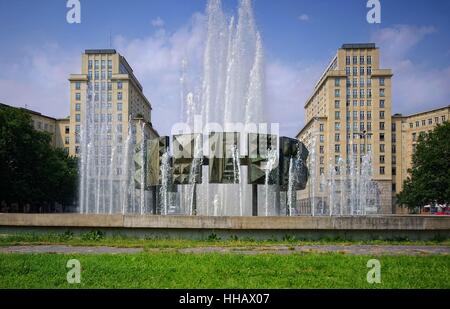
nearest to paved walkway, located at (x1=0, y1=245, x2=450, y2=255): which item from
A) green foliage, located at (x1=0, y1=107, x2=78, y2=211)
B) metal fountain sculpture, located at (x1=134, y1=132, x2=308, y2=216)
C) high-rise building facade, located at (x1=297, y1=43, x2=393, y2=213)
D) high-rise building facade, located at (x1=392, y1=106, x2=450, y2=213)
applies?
metal fountain sculpture, located at (x1=134, y1=132, x2=308, y2=216)

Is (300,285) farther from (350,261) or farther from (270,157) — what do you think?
(270,157)

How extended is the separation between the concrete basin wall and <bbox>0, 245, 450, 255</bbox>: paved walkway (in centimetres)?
146

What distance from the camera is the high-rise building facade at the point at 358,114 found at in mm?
86125

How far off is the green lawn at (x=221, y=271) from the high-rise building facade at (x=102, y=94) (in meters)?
80.2

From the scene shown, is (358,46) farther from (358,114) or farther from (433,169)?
(433,169)

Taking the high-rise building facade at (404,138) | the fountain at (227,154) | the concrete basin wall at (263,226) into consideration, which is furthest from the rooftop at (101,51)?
the concrete basin wall at (263,226)

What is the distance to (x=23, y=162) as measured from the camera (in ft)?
150

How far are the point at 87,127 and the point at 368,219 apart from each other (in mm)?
79345

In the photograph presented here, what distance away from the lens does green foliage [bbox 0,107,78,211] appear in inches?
1698

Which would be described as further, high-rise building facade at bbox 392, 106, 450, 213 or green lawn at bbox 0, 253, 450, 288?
high-rise building facade at bbox 392, 106, 450, 213

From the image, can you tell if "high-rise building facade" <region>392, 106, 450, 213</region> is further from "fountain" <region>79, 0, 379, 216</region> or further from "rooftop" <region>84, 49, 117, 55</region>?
"fountain" <region>79, 0, 379, 216</region>

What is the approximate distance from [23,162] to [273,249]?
3932 centimetres

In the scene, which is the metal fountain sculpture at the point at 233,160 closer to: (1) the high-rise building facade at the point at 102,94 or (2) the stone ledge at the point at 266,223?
(2) the stone ledge at the point at 266,223

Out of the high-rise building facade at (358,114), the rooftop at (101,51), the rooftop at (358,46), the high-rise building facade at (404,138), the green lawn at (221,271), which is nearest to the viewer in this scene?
Result: the green lawn at (221,271)
